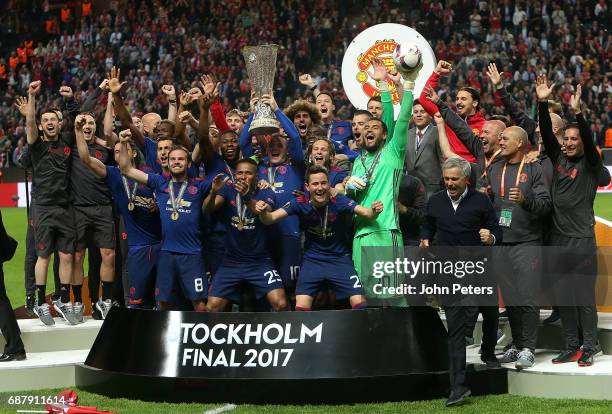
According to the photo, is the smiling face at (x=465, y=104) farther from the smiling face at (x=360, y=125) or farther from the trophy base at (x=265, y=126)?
the trophy base at (x=265, y=126)

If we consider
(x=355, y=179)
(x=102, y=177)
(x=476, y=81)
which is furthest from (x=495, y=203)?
(x=476, y=81)

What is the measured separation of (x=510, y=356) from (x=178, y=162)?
9.71ft

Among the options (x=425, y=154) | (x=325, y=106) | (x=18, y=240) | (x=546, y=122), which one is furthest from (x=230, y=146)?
(x=18, y=240)

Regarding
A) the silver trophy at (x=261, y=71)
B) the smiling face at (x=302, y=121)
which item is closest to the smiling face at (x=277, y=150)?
the silver trophy at (x=261, y=71)

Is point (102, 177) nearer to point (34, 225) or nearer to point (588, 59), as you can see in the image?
point (34, 225)

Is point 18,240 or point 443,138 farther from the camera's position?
point 18,240

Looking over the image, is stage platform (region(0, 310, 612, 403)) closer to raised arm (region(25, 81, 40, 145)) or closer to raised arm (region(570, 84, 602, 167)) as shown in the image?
raised arm (region(570, 84, 602, 167))

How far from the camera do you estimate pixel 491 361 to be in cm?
853

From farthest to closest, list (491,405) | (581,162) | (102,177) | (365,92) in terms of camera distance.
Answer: (365,92) → (102,177) → (581,162) → (491,405)

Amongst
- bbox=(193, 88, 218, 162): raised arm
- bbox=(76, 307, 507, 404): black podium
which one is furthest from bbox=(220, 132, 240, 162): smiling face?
bbox=(76, 307, 507, 404): black podium

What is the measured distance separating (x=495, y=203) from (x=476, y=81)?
1967 centimetres

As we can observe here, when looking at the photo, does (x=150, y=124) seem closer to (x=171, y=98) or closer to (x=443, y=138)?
(x=171, y=98)

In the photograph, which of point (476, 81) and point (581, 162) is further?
point (476, 81)

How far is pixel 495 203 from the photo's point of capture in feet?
29.1
